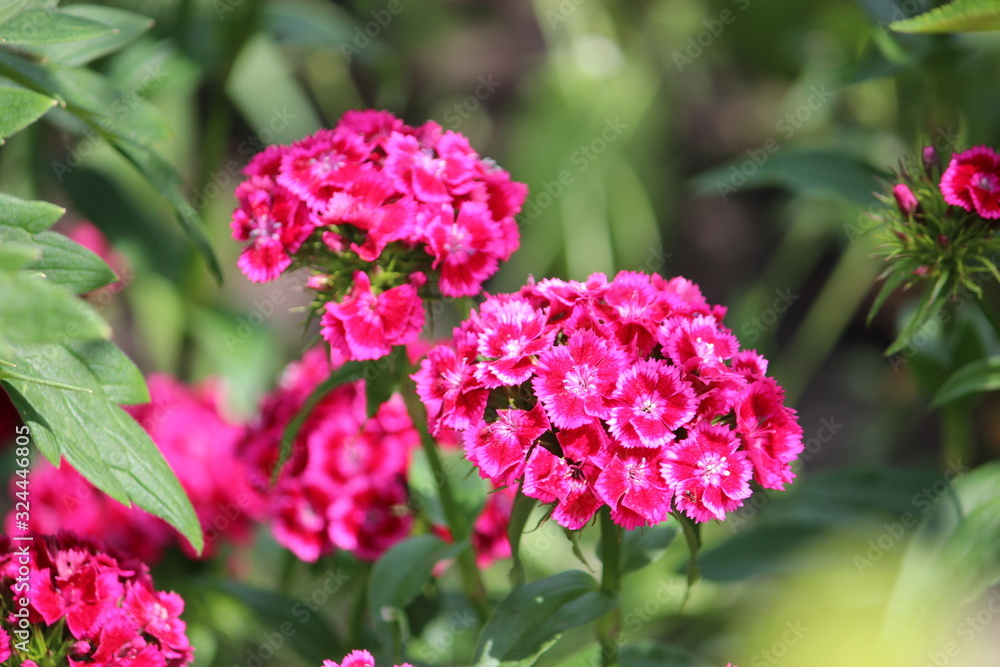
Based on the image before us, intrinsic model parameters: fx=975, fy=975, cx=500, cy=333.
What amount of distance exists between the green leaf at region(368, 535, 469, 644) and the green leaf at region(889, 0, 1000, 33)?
1.00 m

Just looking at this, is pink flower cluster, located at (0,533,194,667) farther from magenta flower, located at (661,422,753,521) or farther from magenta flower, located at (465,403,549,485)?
magenta flower, located at (661,422,753,521)

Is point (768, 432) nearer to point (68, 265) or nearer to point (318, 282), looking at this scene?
point (318, 282)

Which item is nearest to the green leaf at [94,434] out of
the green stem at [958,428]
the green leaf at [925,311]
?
the green leaf at [925,311]

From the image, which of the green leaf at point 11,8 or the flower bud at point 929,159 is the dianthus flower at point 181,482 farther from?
the flower bud at point 929,159

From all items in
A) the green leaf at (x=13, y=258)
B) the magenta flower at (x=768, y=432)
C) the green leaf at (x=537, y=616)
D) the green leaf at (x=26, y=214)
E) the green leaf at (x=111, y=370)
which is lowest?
the green leaf at (x=537, y=616)

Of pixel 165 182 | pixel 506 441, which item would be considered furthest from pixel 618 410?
pixel 165 182

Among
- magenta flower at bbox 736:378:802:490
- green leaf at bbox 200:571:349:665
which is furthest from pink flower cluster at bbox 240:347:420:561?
magenta flower at bbox 736:378:802:490

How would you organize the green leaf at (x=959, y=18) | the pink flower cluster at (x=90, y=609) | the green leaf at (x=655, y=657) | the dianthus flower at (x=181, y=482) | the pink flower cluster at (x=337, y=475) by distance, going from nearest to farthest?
the pink flower cluster at (x=90, y=609)
the green leaf at (x=959, y=18)
the green leaf at (x=655, y=657)
the pink flower cluster at (x=337, y=475)
the dianthus flower at (x=181, y=482)

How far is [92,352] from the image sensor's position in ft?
4.29

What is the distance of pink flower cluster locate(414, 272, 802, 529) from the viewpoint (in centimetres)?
113

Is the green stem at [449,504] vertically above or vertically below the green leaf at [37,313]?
below

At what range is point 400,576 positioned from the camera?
155cm

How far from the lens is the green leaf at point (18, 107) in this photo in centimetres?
118

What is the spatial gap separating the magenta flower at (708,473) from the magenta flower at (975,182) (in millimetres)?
523
